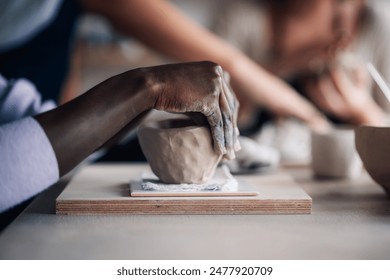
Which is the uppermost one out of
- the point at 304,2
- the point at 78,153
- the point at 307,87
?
A: the point at 304,2

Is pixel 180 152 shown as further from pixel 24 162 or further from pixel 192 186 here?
pixel 24 162

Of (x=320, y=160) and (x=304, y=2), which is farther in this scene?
(x=304, y=2)

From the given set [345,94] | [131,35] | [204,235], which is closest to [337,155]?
[204,235]

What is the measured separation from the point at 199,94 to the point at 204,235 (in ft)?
0.67

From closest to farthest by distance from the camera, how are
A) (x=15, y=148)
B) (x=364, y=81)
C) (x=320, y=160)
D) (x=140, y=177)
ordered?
1. (x=15, y=148)
2. (x=140, y=177)
3. (x=320, y=160)
4. (x=364, y=81)

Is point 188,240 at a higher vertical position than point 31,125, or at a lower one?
lower

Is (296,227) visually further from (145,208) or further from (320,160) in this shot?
(320,160)

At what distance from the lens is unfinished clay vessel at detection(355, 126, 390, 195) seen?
0.65 meters

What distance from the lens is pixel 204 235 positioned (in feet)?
1.72

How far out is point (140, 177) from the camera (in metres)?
0.76

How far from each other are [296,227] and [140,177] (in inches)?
11.6

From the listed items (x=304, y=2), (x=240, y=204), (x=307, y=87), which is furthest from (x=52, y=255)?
(x=304, y=2)

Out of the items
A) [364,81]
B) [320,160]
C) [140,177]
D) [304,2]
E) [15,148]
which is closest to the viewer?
[15,148]

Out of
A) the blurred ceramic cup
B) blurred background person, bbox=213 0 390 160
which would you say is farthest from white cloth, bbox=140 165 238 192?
blurred background person, bbox=213 0 390 160
